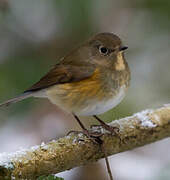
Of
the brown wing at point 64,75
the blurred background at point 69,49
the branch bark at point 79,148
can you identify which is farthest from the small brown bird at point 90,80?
the blurred background at point 69,49

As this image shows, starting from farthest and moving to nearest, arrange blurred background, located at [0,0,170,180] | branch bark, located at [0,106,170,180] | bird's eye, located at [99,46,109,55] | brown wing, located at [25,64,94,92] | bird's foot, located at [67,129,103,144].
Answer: blurred background, located at [0,0,170,180]
bird's eye, located at [99,46,109,55]
brown wing, located at [25,64,94,92]
bird's foot, located at [67,129,103,144]
branch bark, located at [0,106,170,180]

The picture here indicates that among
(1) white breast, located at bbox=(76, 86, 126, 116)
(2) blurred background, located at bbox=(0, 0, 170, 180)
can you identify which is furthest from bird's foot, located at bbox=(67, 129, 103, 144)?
(2) blurred background, located at bbox=(0, 0, 170, 180)

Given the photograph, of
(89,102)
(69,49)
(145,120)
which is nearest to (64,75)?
(89,102)

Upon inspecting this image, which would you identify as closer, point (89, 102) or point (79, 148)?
point (79, 148)

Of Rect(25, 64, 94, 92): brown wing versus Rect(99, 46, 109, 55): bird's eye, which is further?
Rect(99, 46, 109, 55): bird's eye

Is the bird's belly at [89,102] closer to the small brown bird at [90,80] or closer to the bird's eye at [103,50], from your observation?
the small brown bird at [90,80]

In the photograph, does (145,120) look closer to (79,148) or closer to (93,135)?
(93,135)

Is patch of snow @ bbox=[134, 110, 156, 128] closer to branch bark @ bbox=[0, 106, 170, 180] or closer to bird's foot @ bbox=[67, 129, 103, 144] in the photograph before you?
branch bark @ bbox=[0, 106, 170, 180]
